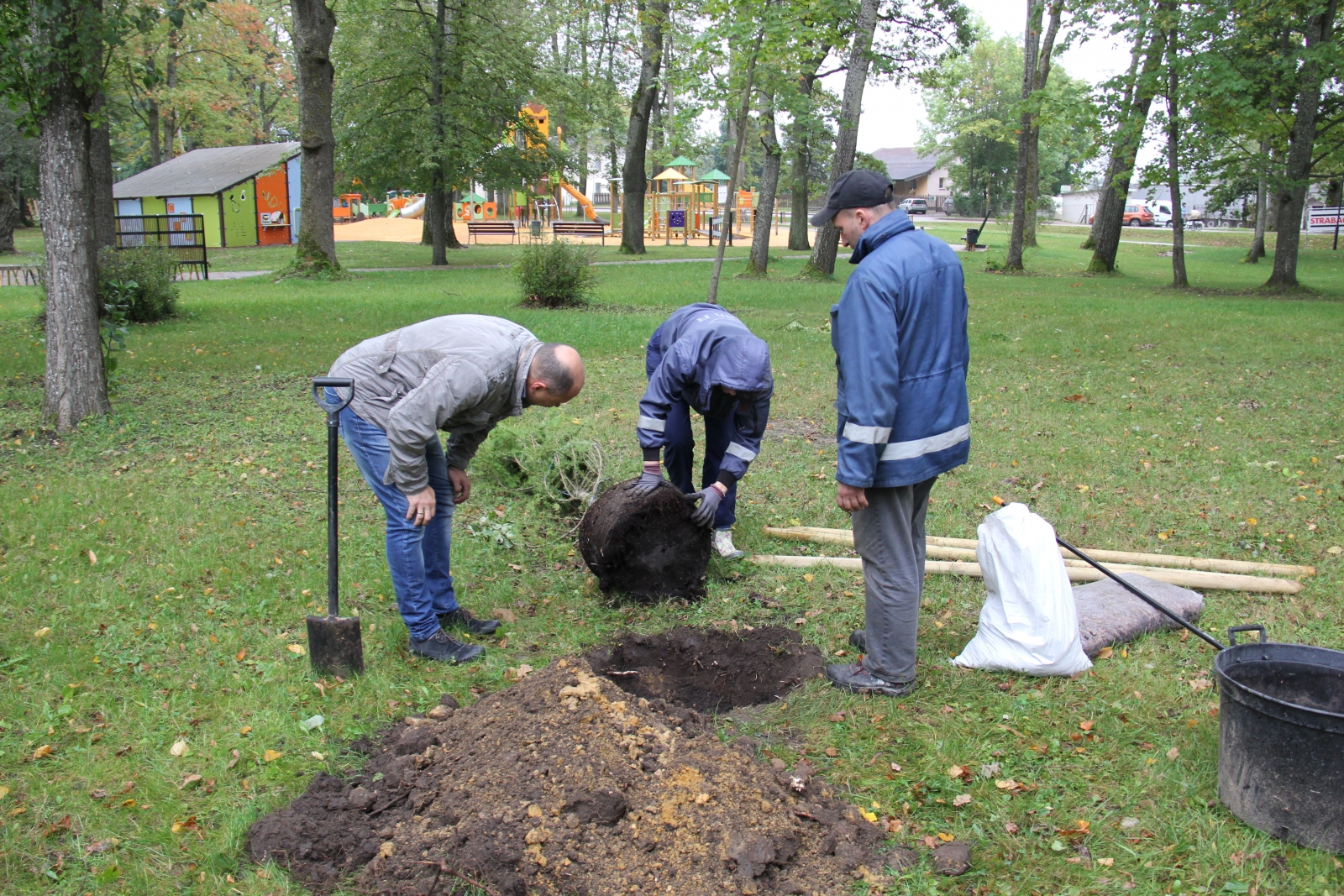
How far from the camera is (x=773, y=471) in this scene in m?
6.95

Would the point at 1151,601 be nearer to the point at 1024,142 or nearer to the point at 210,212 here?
the point at 1024,142

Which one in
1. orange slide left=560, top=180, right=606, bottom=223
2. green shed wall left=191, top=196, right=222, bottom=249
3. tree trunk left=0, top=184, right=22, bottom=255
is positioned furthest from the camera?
orange slide left=560, top=180, right=606, bottom=223

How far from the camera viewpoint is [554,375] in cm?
363

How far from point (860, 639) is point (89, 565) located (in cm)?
394

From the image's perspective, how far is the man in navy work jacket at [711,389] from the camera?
4.62 m

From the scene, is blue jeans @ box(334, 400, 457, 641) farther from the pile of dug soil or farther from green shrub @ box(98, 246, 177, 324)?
green shrub @ box(98, 246, 177, 324)

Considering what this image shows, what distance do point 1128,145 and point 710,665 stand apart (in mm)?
17902

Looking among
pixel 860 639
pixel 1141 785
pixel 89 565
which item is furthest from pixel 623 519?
pixel 89 565

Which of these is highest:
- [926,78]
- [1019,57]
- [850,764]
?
[1019,57]

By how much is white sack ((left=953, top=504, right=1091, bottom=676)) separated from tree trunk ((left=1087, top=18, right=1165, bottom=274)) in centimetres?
1656

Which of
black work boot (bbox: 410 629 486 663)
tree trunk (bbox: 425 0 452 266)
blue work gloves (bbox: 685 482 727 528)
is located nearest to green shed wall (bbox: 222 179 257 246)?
tree trunk (bbox: 425 0 452 266)

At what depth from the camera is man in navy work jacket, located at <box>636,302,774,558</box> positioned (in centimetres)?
462

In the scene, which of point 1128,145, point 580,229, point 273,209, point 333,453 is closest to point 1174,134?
point 1128,145

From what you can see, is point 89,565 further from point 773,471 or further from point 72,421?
point 773,471
